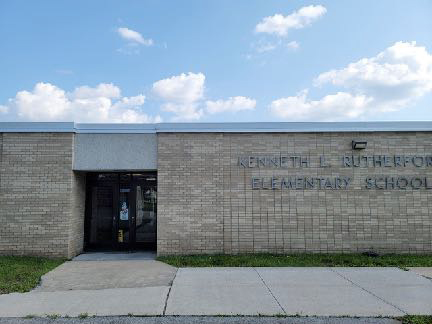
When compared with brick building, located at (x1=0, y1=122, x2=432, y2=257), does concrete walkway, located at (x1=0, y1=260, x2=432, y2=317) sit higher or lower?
lower

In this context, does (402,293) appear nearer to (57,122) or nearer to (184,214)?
(184,214)

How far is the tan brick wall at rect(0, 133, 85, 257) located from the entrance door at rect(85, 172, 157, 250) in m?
1.49

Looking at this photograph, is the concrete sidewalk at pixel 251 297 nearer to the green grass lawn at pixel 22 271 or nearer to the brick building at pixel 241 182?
the green grass lawn at pixel 22 271

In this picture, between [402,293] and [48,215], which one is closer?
[402,293]

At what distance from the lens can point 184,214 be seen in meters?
11.1

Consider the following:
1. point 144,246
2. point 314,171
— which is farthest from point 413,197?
point 144,246

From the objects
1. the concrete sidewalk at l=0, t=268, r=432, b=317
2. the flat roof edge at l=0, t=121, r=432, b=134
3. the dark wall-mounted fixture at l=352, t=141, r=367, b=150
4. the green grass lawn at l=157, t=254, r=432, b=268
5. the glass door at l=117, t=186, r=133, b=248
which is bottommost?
the concrete sidewalk at l=0, t=268, r=432, b=317

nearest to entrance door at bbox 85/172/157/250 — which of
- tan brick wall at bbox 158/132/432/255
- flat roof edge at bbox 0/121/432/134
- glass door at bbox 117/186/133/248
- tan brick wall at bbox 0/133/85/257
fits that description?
glass door at bbox 117/186/133/248

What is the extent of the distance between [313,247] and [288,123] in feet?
11.2

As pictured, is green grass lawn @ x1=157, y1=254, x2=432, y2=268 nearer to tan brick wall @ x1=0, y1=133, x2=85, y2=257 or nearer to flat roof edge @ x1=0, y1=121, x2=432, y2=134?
tan brick wall @ x1=0, y1=133, x2=85, y2=257

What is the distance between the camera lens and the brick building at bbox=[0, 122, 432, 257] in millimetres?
11086

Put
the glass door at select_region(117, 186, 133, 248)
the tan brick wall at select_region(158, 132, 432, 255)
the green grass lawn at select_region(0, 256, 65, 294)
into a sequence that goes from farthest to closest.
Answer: the glass door at select_region(117, 186, 133, 248) < the tan brick wall at select_region(158, 132, 432, 255) < the green grass lawn at select_region(0, 256, 65, 294)

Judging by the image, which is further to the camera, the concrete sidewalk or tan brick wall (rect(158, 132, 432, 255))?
tan brick wall (rect(158, 132, 432, 255))

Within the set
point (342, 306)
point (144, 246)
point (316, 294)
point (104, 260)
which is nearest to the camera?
point (342, 306)
